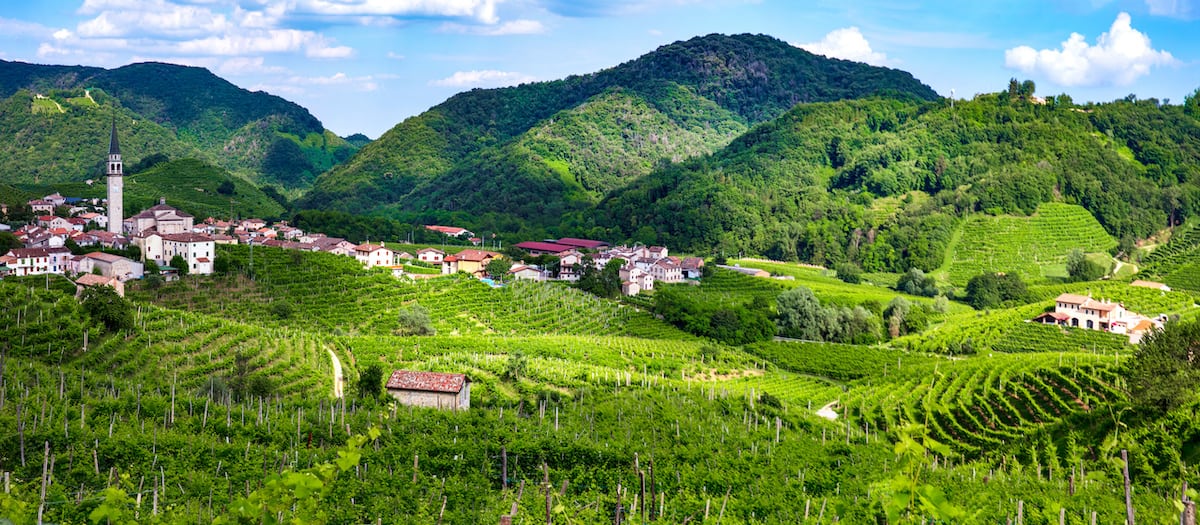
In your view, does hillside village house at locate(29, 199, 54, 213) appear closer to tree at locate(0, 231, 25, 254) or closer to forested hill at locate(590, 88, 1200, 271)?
tree at locate(0, 231, 25, 254)

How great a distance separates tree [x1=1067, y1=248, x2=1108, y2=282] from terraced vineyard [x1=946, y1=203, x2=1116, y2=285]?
1.85 meters

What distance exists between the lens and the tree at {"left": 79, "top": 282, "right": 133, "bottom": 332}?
28.5 metres

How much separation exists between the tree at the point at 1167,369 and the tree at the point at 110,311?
29.0 metres

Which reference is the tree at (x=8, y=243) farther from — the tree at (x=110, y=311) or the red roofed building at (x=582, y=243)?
the red roofed building at (x=582, y=243)

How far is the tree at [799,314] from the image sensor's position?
47.7 m

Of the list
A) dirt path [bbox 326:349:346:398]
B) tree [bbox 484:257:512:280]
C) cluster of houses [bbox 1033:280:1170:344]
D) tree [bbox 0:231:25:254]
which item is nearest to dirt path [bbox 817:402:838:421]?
dirt path [bbox 326:349:346:398]

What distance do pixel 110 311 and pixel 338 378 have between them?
7.14 meters

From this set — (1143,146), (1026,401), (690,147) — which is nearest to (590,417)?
(1026,401)

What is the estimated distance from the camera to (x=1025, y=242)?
2793 inches

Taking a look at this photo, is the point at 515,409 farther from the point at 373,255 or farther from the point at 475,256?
the point at 475,256

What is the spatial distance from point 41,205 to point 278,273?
27062 mm

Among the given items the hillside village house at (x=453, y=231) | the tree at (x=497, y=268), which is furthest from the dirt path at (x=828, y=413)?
the hillside village house at (x=453, y=231)

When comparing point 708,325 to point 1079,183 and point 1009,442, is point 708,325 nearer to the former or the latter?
point 1009,442

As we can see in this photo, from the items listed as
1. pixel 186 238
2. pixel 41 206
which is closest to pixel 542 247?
pixel 186 238
